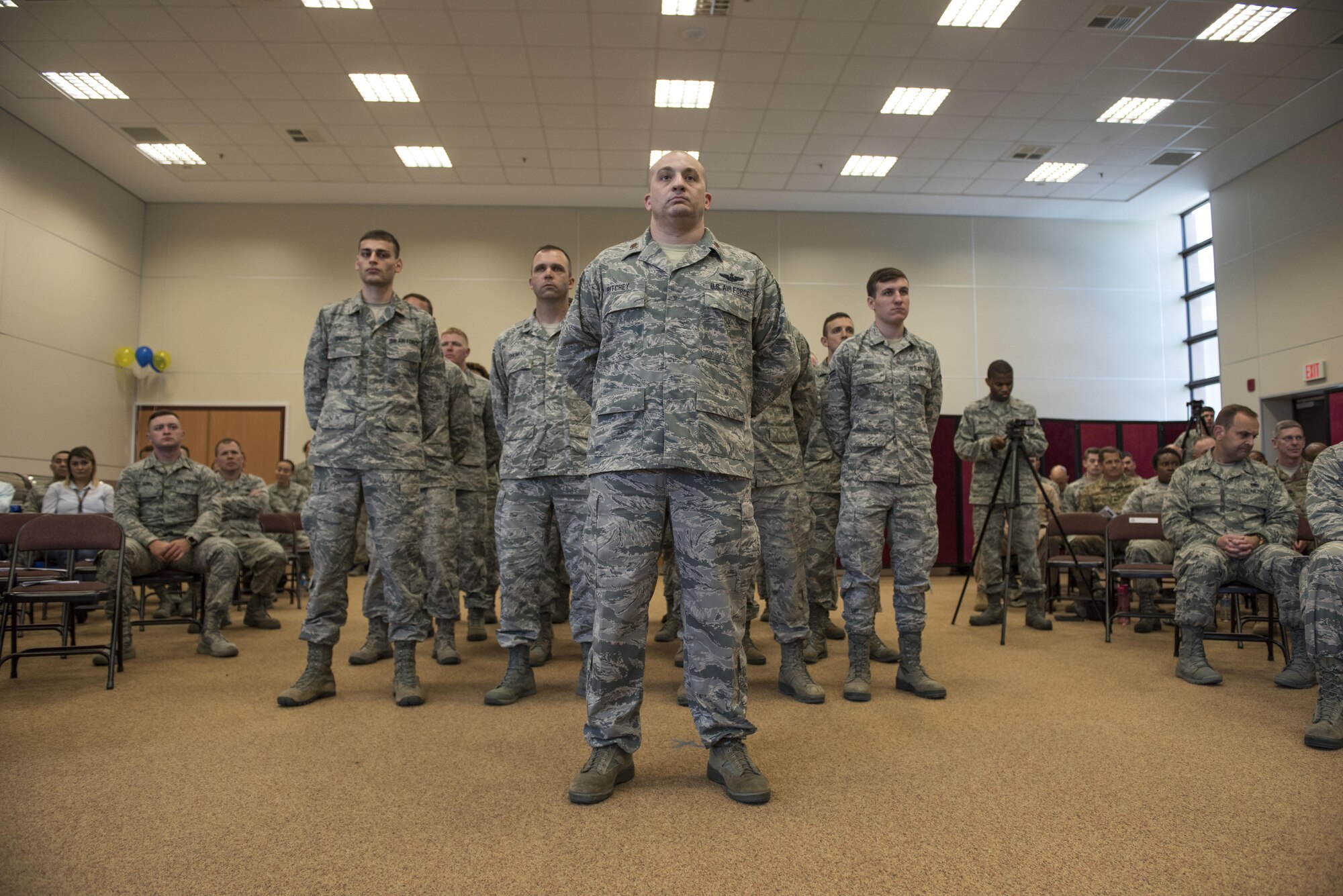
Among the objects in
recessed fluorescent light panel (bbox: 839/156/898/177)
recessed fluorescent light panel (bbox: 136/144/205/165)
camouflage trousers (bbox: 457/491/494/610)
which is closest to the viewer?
camouflage trousers (bbox: 457/491/494/610)

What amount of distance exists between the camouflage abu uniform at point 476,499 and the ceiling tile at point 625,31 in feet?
13.5

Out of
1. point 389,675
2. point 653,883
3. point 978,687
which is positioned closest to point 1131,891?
point 653,883

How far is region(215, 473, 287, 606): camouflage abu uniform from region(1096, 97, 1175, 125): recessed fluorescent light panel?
29.7 feet

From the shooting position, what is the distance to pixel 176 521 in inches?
187

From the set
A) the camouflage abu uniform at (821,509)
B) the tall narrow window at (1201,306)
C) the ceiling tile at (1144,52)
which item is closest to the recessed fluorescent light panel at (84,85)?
the camouflage abu uniform at (821,509)

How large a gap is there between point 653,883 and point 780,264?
35.7ft

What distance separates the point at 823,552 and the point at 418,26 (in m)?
6.12

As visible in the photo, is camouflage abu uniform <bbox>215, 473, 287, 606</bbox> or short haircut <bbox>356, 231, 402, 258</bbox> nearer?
short haircut <bbox>356, 231, 402, 258</bbox>

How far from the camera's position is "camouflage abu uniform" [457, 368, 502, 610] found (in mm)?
4871

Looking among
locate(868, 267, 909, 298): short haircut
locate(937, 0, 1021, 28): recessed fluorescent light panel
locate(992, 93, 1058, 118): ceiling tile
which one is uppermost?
locate(937, 0, 1021, 28): recessed fluorescent light panel

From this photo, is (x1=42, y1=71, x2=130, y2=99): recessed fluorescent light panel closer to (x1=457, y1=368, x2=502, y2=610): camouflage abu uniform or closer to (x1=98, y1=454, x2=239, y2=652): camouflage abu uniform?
(x1=98, y1=454, x2=239, y2=652): camouflage abu uniform

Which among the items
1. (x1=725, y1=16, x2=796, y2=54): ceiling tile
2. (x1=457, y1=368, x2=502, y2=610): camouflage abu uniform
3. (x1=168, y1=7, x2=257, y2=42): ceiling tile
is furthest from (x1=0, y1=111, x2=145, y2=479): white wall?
(x1=725, y1=16, x2=796, y2=54): ceiling tile

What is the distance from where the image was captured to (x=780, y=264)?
38.9 feet

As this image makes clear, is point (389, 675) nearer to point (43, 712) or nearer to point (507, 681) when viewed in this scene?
point (507, 681)
